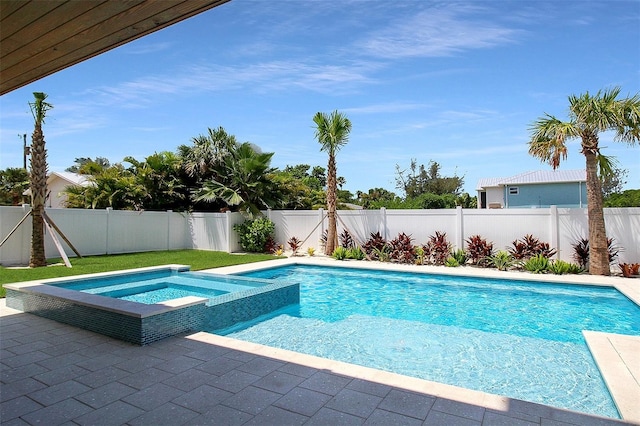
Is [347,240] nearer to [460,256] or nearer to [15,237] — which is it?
[460,256]

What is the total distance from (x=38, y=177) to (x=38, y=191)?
456 mm

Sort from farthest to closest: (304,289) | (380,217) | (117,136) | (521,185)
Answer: (521,185)
(117,136)
(380,217)
(304,289)

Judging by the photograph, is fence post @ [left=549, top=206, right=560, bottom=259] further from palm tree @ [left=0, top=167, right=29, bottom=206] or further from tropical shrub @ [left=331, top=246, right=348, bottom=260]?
palm tree @ [left=0, top=167, right=29, bottom=206]

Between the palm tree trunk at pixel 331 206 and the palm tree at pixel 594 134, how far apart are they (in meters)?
6.49

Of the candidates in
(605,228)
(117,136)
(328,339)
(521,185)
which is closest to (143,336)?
(328,339)

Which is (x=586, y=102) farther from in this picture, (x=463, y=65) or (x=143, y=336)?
(x=143, y=336)

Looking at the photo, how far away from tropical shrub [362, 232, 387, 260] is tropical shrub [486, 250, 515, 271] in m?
3.44

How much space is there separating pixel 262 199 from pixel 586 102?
12.0m

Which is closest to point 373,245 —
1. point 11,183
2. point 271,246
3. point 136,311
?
point 271,246

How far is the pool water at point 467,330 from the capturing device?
4.30 meters

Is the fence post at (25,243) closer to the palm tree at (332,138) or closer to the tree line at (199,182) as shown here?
the tree line at (199,182)

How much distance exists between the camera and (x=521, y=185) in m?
26.6

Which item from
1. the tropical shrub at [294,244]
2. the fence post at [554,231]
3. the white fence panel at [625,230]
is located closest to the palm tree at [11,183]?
the tropical shrub at [294,244]

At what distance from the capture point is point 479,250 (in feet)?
37.3
